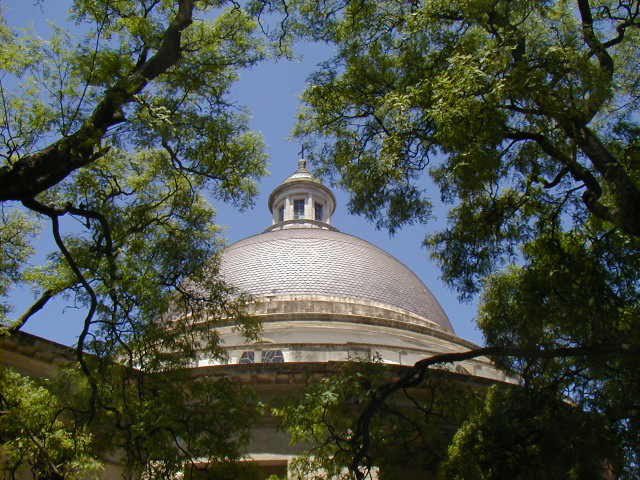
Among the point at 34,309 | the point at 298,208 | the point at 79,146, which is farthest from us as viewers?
the point at 298,208

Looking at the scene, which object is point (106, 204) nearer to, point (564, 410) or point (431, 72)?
point (431, 72)

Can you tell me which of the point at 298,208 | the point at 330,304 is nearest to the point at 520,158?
the point at 330,304

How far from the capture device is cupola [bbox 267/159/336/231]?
38.9 m

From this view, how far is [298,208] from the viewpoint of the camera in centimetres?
3941

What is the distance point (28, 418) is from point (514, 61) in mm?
8254

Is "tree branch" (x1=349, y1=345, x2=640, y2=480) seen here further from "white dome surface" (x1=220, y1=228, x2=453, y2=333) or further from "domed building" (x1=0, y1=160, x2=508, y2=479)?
"white dome surface" (x1=220, y1=228, x2=453, y2=333)

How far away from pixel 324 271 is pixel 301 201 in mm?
10132

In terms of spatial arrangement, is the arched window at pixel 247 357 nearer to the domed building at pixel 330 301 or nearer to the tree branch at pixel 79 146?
the domed building at pixel 330 301

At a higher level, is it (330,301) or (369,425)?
(330,301)

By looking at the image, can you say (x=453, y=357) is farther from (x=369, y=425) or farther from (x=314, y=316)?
(x=314, y=316)

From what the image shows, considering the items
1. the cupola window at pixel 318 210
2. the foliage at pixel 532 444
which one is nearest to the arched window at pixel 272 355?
the foliage at pixel 532 444

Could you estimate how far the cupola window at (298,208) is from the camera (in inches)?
1538

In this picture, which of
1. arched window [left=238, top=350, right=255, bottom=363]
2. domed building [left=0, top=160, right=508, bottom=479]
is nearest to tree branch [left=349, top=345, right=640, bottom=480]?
domed building [left=0, top=160, right=508, bottom=479]

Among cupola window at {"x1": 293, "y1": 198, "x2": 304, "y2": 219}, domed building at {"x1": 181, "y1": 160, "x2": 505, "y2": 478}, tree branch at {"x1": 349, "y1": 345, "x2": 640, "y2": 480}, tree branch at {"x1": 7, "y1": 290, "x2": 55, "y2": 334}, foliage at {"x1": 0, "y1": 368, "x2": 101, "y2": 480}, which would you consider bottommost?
foliage at {"x1": 0, "y1": 368, "x2": 101, "y2": 480}
